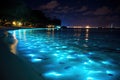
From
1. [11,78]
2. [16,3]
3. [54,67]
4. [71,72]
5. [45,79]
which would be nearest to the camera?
[11,78]

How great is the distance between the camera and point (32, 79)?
5930mm

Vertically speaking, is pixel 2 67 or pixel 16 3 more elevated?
pixel 16 3

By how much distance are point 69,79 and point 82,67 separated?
191cm

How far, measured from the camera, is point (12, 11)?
74.2m

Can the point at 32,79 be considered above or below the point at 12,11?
below

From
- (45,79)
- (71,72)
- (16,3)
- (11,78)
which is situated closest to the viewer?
(11,78)

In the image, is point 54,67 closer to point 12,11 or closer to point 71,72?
point 71,72

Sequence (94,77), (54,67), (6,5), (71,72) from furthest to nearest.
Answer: (6,5), (54,67), (71,72), (94,77)

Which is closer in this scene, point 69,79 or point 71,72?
point 69,79

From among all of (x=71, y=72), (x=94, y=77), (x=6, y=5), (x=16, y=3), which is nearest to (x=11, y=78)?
(x=71, y=72)

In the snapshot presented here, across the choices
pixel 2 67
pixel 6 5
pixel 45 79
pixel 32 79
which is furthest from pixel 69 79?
pixel 6 5

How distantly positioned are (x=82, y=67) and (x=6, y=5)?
60569 millimetres

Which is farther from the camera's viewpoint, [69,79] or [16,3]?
[16,3]

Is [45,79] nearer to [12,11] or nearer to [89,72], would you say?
[89,72]
